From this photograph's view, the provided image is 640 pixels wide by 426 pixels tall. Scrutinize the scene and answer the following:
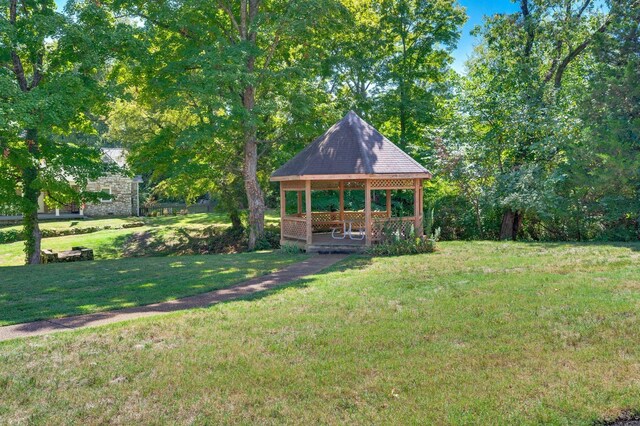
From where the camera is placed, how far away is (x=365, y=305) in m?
8.33

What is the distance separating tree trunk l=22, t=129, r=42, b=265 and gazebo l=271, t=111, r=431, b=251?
8207 millimetres

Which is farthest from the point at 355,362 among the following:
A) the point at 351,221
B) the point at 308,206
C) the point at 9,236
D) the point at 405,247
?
the point at 9,236

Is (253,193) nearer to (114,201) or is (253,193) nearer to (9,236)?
(9,236)

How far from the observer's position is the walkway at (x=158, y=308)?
7484mm

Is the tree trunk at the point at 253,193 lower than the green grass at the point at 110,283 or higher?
higher

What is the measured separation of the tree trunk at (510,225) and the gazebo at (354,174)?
4.65m

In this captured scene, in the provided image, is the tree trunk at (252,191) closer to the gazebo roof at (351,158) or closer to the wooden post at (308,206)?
the gazebo roof at (351,158)

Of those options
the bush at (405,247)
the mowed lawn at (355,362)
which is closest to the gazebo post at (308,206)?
the bush at (405,247)

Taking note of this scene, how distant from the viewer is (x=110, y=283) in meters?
11.5

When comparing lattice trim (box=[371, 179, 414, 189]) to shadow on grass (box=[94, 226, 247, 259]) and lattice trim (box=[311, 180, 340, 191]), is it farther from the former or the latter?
shadow on grass (box=[94, 226, 247, 259])

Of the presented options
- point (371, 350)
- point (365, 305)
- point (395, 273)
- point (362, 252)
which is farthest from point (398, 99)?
point (371, 350)

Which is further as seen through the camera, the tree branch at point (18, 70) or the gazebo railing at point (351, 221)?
the tree branch at point (18, 70)

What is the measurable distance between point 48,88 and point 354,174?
985 centimetres

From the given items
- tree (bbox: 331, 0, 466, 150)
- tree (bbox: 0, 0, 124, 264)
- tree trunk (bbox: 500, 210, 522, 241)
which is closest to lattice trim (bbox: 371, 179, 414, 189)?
tree trunk (bbox: 500, 210, 522, 241)
